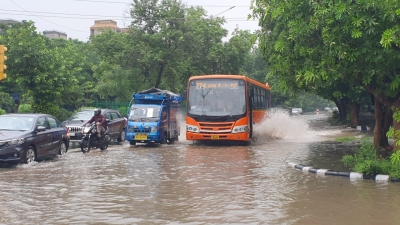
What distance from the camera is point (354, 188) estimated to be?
10.5 meters

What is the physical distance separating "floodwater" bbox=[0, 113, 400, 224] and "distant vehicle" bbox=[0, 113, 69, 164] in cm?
37

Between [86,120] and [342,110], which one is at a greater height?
[342,110]

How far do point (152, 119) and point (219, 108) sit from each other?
3.14 m

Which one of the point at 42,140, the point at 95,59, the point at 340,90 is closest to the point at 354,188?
the point at 42,140

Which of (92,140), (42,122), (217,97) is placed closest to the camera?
(42,122)

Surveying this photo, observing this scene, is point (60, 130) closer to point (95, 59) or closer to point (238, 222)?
point (238, 222)

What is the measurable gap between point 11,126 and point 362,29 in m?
10.7

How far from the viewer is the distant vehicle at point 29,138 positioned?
1393cm

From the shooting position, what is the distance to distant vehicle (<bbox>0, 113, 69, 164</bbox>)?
13.9m

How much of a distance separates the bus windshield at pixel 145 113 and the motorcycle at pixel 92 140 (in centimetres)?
238

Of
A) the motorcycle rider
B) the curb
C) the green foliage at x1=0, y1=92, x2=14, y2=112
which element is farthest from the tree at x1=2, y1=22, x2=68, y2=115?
the curb

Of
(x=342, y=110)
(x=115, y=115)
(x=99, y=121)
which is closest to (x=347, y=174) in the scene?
(x=99, y=121)

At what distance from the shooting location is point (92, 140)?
1941 centimetres

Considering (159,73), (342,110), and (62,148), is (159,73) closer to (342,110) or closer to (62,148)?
(342,110)
